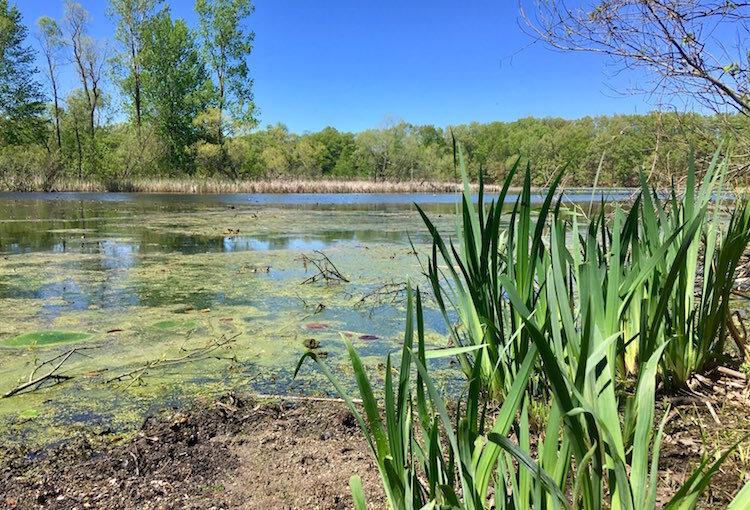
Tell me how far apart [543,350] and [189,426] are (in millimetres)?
1164

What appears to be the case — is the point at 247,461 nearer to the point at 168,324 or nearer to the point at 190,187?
the point at 168,324

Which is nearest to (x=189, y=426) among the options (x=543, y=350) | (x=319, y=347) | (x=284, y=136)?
(x=319, y=347)

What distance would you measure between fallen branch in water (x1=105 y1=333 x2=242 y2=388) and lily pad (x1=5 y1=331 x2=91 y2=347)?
544 mm

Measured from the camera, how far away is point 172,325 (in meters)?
2.48

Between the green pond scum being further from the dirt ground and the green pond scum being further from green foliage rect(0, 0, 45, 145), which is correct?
green foliage rect(0, 0, 45, 145)

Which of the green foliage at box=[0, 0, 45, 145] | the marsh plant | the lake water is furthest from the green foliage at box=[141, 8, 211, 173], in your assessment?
the marsh plant

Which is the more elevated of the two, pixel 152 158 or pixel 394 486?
pixel 152 158

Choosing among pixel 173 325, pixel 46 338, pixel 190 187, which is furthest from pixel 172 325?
pixel 190 187

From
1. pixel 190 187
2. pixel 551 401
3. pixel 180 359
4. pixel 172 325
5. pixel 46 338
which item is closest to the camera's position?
pixel 551 401

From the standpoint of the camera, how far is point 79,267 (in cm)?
397

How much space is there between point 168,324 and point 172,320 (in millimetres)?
76

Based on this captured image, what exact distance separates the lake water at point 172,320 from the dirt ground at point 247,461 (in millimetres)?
183

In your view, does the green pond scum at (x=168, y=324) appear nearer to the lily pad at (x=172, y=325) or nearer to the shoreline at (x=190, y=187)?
the lily pad at (x=172, y=325)

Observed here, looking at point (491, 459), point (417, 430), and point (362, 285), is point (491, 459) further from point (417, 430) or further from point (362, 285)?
point (362, 285)
